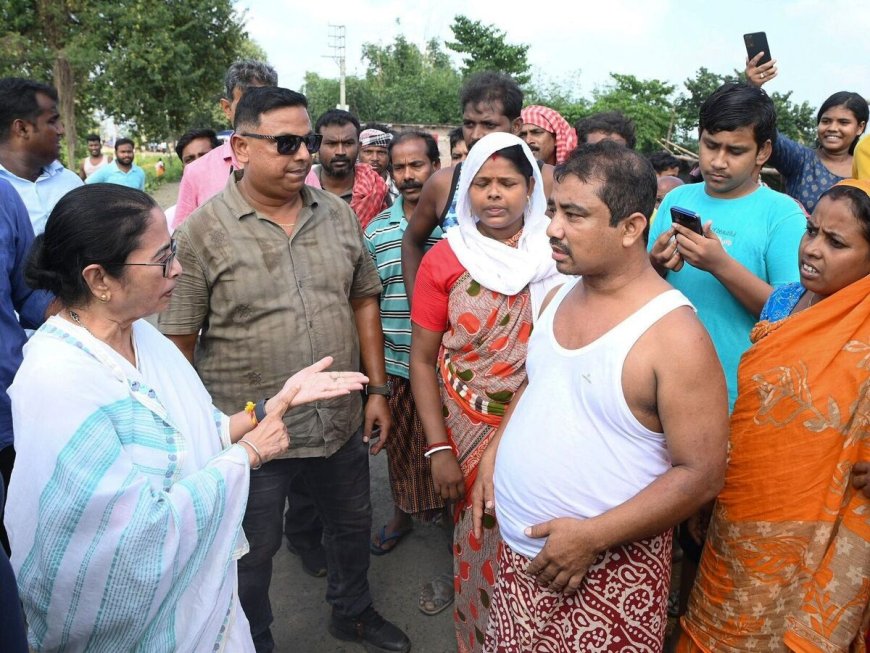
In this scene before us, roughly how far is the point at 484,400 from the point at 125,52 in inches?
742

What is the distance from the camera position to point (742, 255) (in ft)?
8.02

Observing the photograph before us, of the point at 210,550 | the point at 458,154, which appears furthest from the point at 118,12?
the point at 210,550

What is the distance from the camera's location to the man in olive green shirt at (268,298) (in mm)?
2410

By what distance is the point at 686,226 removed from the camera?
2.32 metres

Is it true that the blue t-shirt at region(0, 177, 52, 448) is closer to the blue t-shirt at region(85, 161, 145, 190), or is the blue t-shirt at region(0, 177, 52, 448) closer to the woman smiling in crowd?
the woman smiling in crowd

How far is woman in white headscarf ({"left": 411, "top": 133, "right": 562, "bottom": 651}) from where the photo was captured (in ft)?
7.72

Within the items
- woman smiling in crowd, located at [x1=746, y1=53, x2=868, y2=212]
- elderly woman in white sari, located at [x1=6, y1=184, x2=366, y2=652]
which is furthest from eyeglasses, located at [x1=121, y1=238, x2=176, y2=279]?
woman smiling in crowd, located at [x1=746, y1=53, x2=868, y2=212]

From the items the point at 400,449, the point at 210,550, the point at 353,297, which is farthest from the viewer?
the point at 400,449

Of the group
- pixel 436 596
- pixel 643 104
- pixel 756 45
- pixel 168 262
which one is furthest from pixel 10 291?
pixel 643 104

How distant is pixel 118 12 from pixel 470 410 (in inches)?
751

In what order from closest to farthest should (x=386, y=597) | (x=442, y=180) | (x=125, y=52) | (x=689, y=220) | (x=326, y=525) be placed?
1. (x=689, y=220)
2. (x=326, y=525)
3. (x=442, y=180)
4. (x=386, y=597)
5. (x=125, y=52)

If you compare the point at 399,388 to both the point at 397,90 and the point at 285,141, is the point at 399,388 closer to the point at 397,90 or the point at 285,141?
the point at 285,141

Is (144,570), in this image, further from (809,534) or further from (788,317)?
(788,317)

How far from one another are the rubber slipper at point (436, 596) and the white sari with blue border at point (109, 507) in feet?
5.09
